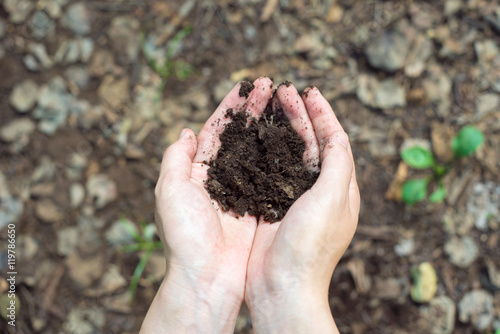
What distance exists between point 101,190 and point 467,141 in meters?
2.77

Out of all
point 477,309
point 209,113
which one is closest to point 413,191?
point 477,309

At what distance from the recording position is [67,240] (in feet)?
10.1

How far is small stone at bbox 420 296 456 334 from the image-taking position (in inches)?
113

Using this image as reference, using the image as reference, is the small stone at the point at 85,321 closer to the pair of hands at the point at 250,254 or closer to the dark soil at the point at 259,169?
the pair of hands at the point at 250,254

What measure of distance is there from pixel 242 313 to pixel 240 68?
1908 mm

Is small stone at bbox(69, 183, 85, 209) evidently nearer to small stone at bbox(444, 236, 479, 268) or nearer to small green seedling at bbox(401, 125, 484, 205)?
small green seedling at bbox(401, 125, 484, 205)

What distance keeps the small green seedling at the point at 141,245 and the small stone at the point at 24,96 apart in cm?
130

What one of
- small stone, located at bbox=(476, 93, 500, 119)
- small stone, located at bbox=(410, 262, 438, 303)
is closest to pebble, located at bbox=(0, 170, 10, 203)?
small stone, located at bbox=(410, 262, 438, 303)

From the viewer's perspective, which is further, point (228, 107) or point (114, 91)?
point (114, 91)

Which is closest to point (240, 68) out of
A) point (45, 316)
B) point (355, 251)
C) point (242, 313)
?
point (355, 251)

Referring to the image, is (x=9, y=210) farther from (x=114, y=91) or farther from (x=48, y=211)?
(x=114, y=91)

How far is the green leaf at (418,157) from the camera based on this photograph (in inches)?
118

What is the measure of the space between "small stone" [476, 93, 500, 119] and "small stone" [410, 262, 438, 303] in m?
1.29

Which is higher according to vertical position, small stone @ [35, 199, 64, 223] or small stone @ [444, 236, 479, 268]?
small stone @ [35, 199, 64, 223]
